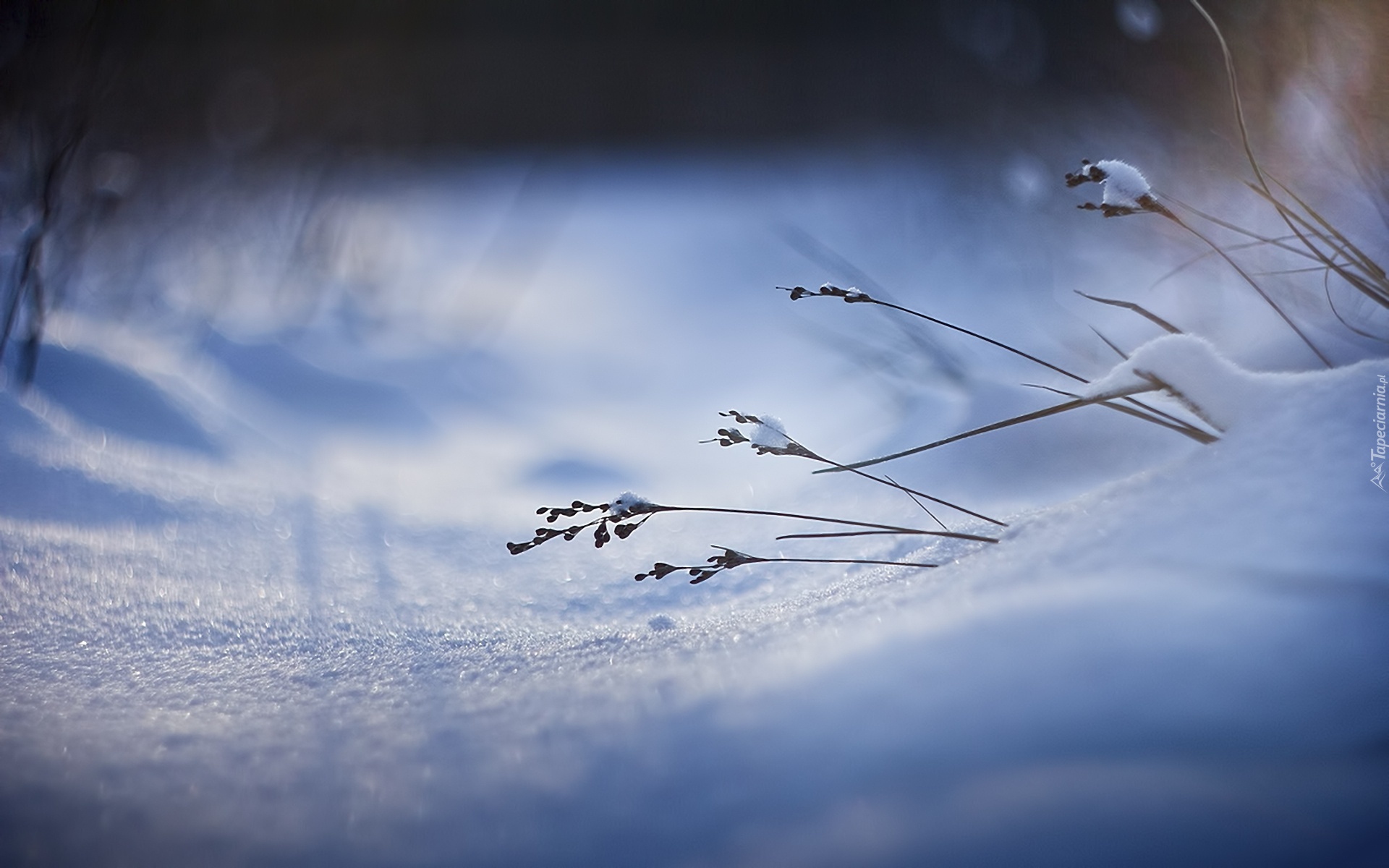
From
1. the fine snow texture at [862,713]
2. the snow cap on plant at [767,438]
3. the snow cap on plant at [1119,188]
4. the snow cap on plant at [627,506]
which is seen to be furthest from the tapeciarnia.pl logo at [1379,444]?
the snow cap on plant at [627,506]

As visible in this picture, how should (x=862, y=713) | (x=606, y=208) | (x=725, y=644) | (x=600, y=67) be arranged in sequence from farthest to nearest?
(x=600, y=67) → (x=606, y=208) → (x=725, y=644) → (x=862, y=713)

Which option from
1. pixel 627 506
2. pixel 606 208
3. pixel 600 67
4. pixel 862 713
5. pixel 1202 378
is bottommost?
pixel 862 713

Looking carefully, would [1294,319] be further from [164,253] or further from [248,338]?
[164,253]

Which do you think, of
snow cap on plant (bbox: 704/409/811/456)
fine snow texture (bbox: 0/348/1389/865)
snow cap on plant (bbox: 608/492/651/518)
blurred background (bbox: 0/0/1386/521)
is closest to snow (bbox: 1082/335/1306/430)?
fine snow texture (bbox: 0/348/1389/865)

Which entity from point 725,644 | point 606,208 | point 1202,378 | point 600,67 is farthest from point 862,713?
point 600,67

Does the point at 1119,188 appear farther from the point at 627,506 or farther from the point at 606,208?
the point at 606,208

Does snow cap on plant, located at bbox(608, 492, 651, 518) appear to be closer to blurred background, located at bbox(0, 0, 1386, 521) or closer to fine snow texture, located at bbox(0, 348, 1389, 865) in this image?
fine snow texture, located at bbox(0, 348, 1389, 865)

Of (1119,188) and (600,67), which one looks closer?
(1119,188)

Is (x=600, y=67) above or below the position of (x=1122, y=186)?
→ above

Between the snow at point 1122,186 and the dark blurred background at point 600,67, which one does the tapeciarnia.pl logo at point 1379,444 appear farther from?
the dark blurred background at point 600,67
